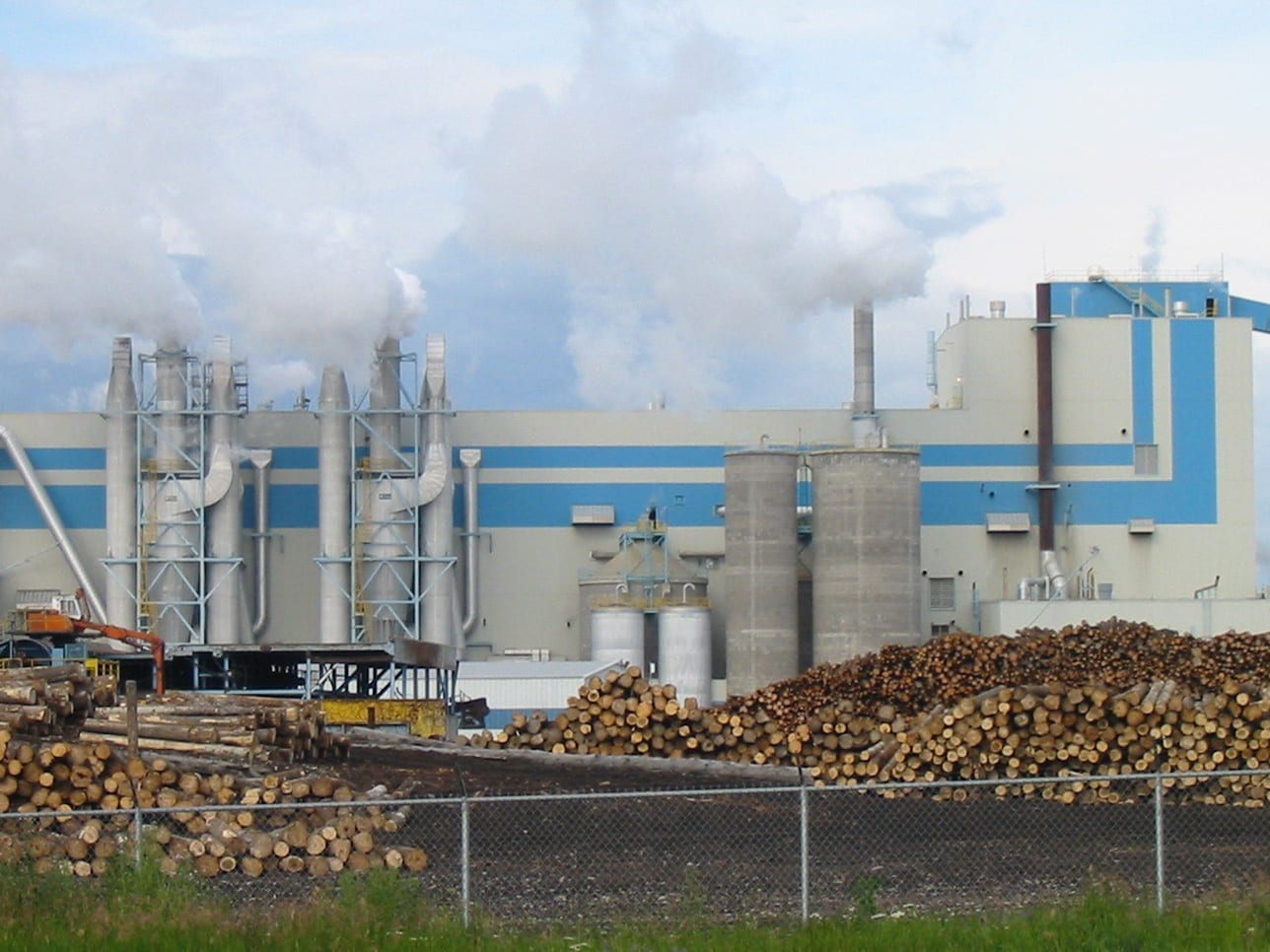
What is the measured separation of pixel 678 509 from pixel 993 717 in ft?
116

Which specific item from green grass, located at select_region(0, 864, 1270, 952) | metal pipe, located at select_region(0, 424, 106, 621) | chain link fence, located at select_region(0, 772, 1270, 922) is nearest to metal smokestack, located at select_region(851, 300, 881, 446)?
metal pipe, located at select_region(0, 424, 106, 621)

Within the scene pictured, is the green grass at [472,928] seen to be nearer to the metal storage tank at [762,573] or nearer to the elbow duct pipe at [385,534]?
the elbow duct pipe at [385,534]

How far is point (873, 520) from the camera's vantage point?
5241 centimetres

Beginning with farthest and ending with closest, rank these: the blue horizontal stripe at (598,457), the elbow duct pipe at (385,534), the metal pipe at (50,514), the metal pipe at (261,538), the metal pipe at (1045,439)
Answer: the metal pipe at (1045,439) < the blue horizontal stripe at (598,457) < the metal pipe at (261,538) < the metal pipe at (50,514) < the elbow duct pipe at (385,534)

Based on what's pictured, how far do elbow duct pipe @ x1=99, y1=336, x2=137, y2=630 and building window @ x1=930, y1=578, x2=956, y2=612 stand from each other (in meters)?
22.1

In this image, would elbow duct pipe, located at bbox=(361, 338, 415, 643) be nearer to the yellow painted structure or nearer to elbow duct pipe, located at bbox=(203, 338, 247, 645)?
elbow duct pipe, located at bbox=(203, 338, 247, 645)

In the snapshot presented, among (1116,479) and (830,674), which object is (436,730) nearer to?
(830,674)

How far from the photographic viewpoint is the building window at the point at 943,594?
56.9 meters

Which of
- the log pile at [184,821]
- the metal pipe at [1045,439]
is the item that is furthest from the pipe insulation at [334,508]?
the log pile at [184,821]

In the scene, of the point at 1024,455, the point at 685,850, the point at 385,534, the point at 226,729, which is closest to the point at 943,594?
the point at 1024,455

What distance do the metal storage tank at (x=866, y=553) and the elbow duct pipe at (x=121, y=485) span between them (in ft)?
59.3

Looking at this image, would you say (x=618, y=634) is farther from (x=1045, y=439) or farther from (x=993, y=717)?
(x=993, y=717)

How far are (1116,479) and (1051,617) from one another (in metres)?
6.00

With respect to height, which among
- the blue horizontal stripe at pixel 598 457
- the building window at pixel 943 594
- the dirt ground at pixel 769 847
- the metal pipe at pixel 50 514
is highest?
the blue horizontal stripe at pixel 598 457
